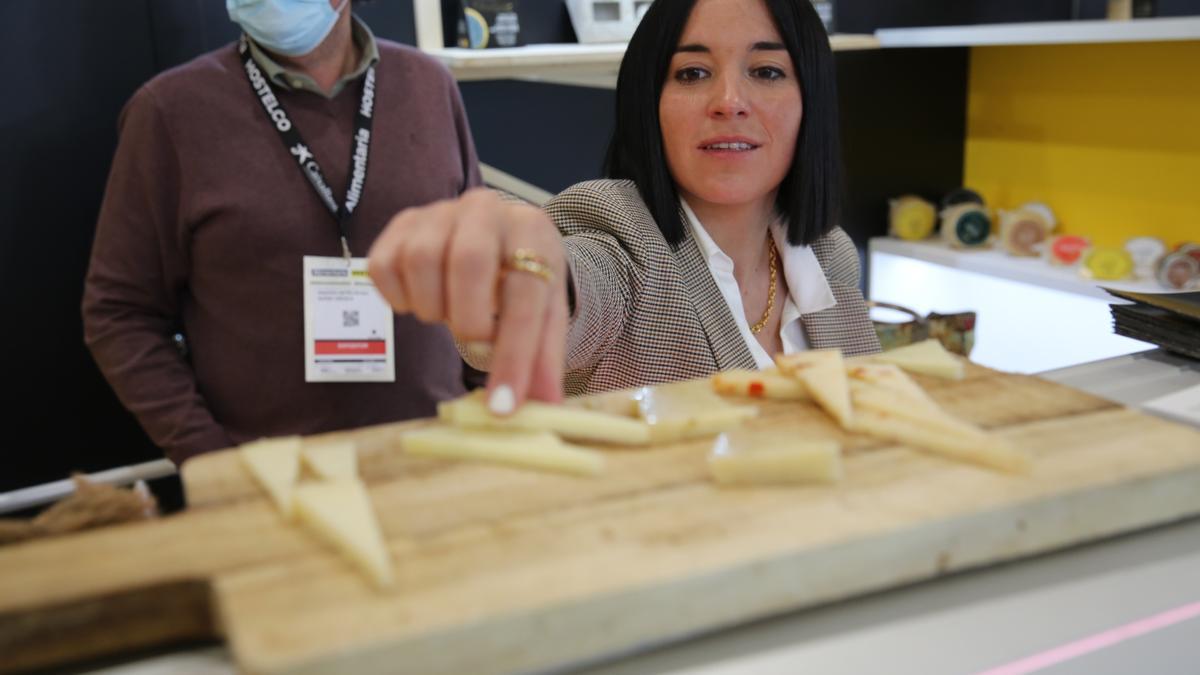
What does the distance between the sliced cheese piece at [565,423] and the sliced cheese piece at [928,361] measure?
35 centimetres

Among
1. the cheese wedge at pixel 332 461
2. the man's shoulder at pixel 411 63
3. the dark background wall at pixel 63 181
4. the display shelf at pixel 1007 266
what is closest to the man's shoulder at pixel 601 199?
the cheese wedge at pixel 332 461

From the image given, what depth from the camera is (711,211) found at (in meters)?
1.73

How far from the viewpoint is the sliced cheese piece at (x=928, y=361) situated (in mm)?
1129

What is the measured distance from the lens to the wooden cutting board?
665mm

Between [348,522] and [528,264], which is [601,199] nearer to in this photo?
[528,264]

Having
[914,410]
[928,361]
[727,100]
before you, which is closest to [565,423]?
[914,410]

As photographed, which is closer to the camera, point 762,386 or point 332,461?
point 332,461

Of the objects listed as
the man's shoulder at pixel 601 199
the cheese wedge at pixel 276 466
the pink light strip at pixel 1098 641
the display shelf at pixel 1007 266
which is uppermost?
the man's shoulder at pixel 601 199

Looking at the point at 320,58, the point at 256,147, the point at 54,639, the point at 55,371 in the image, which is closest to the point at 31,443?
the point at 55,371

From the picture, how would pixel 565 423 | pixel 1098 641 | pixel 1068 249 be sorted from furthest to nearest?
pixel 1068 249
pixel 565 423
pixel 1098 641

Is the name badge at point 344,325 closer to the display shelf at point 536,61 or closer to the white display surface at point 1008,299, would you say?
the display shelf at point 536,61

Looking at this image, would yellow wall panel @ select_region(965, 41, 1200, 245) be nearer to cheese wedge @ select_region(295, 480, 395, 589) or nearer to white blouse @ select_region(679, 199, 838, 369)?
white blouse @ select_region(679, 199, 838, 369)

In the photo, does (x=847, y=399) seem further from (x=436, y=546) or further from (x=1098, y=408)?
(x=436, y=546)

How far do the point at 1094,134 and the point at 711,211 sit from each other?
2124 mm
